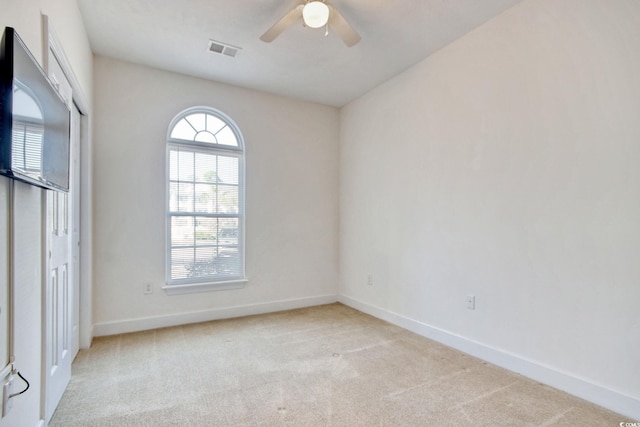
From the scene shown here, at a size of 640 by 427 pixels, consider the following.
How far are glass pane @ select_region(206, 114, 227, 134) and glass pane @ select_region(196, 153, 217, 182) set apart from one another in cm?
30

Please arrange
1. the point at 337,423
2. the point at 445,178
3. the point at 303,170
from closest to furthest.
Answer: the point at 337,423, the point at 445,178, the point at 303,170

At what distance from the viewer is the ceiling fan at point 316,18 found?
7.09ft

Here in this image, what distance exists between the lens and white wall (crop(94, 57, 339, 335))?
127 inches

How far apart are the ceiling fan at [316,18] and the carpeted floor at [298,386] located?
8.22 ft

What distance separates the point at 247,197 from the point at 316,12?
2.26m

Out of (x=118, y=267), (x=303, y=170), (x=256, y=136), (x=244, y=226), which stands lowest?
(x=118, y=267)

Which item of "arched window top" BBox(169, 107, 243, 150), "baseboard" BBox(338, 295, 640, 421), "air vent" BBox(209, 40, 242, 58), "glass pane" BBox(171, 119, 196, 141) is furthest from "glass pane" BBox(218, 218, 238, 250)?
"baseboard" BBox(338, 295, 640, 421)

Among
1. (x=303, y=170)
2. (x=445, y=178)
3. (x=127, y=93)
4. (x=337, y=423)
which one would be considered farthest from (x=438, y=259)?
(x=127, y=93)

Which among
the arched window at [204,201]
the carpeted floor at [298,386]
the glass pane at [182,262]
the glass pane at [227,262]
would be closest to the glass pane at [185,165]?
the arched window at [204,201]

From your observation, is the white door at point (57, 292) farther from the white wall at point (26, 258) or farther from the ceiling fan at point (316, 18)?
the ceiling fan at point (316, 18)

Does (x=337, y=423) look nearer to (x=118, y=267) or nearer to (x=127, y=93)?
(x=118, y=267)

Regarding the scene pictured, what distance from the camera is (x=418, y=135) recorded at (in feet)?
10.9

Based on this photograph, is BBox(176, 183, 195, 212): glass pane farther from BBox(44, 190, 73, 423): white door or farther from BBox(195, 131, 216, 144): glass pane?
BBox(44, 190, 73, 423): white door

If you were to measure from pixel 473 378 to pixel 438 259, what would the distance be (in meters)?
1.06
